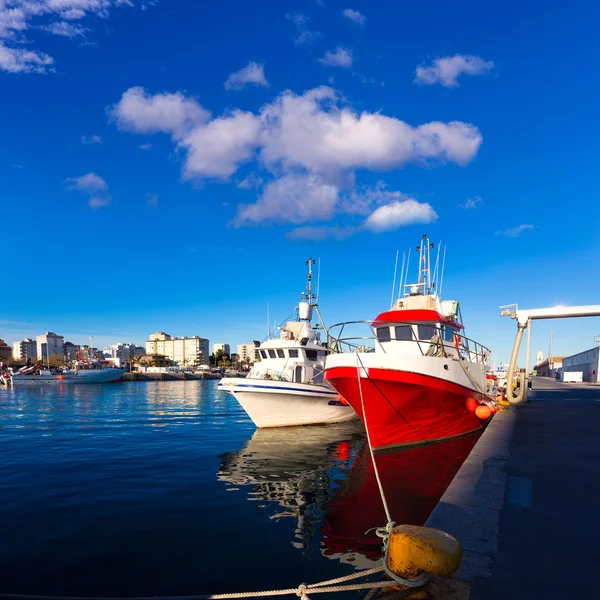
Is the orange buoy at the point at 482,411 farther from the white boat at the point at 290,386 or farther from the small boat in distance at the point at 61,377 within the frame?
the small boat in distance at the point at 61,377

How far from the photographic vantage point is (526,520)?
5.49 meters

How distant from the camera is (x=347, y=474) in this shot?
13.0 m

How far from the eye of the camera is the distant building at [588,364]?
65.6 meters

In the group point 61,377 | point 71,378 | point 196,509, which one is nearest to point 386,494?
point 196,509

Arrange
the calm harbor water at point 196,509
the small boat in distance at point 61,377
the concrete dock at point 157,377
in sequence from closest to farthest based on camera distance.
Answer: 1. the calm harbor water at point 196,509
2. the small boat in distance at point 61,377
3. the concrete dock at point 157,377

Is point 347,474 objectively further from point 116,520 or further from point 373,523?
point 116,520

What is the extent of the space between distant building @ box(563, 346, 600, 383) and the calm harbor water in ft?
208

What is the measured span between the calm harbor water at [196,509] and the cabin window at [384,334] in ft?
15.6

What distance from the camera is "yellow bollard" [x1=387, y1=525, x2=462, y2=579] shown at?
3975 mm

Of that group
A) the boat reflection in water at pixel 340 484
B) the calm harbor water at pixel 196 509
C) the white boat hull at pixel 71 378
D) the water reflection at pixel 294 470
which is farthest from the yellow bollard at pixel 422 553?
the white boat hull at pixel 71 378

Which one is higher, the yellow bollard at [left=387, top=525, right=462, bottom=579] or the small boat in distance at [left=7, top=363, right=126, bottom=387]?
the yellow bollard at [left=387, top=525, right=462, bottom=579]

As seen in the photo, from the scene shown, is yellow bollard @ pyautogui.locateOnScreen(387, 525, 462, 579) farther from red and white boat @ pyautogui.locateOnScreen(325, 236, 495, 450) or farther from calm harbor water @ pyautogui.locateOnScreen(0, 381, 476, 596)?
red and white boat @ pyautogui.locateOnScreen(325, 236, 495, 450)

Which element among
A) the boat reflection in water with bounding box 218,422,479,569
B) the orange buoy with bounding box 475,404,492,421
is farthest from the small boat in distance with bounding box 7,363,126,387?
the orange buoy with bounding box 475,404,492,421

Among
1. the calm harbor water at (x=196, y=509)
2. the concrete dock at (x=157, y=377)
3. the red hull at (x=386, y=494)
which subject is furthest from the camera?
the concrete dock at (x=157, y=377)
